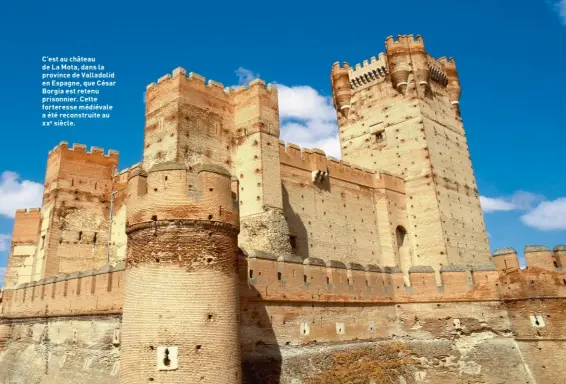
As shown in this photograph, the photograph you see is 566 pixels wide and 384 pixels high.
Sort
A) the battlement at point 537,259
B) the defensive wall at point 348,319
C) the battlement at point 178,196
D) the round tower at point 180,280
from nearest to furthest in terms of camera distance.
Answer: the round tower at point 180,280 < the battlement at point 178,196 < the defensive wall at point 348,319 < the battlement at point 537,259

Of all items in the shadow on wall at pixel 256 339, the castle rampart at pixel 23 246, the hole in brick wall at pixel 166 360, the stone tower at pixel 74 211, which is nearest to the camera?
the hole in brick wall at pixel 166 360

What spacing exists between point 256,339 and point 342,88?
70.7ft

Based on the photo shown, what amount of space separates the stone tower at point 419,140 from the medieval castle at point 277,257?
0.12 metres

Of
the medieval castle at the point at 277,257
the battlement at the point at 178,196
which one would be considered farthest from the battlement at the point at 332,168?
the battlement at the point at 178,196

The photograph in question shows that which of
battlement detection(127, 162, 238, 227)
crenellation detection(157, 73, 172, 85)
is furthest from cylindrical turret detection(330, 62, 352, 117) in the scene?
battlement detection(127, 162, 238, 227)

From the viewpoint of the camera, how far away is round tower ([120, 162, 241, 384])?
324 inches

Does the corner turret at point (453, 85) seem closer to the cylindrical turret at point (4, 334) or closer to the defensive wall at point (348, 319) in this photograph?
the defensive wall at point (348, 319)

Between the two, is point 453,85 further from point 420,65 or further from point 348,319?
point 348,319

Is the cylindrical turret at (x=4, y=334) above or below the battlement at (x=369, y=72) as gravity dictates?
below

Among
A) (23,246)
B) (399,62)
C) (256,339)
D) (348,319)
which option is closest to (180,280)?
(256,339)

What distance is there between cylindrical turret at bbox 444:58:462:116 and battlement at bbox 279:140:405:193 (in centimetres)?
757

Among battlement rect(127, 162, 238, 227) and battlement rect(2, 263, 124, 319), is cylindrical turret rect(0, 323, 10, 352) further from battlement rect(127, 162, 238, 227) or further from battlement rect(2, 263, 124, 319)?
battlement rect(127, 162, 238, 227)

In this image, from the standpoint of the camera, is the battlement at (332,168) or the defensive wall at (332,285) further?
the battlement at (332,168)

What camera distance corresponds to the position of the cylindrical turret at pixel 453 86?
2948 cm
